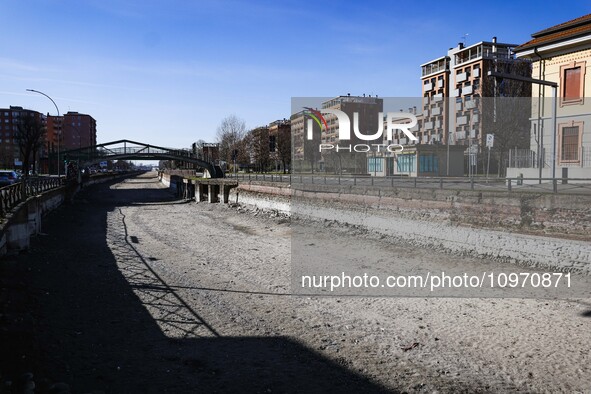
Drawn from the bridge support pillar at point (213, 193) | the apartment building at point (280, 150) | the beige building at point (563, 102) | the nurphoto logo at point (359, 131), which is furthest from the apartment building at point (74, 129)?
the beige building at point (563, 102)

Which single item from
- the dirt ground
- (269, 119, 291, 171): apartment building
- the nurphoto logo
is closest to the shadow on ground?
the dirt ground

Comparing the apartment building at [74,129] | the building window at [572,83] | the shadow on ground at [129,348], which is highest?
the apartment building at [74,129]

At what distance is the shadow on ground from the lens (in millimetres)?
6414

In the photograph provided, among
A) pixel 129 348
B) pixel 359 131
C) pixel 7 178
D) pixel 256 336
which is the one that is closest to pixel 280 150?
pixel 359 131

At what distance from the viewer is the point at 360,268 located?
14195 millimetres

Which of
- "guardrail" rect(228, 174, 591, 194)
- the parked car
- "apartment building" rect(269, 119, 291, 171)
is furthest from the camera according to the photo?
"apartment building" rect(269, 119, 291, 171)

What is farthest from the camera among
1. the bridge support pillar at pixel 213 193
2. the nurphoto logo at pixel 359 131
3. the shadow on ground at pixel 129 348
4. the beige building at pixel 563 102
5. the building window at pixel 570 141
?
the bridge support pillar at pixel 213 193

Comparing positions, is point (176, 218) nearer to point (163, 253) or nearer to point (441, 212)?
point (163, 253)

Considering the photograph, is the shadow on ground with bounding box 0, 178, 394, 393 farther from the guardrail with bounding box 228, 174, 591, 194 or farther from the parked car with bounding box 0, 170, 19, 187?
the parked car with bounding box 0, 170, 19, 187

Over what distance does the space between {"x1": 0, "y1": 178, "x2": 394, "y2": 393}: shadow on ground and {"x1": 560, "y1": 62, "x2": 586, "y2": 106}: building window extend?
64.7 feet

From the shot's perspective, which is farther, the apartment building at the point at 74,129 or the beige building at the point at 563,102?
the apartment building at the point at 74,129

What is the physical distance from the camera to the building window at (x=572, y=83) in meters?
20.7

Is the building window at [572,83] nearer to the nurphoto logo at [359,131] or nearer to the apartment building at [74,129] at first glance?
the nurphoto logo at [359,131]

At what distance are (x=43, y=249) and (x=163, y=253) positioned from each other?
417cm
